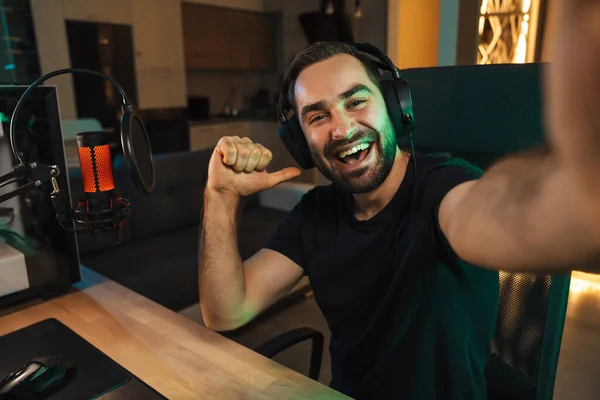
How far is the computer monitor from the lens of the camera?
36.7 inches

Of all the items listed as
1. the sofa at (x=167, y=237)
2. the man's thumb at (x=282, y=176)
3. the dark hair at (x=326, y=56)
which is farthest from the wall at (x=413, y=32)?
the man's thumb at (x=282, y=176)

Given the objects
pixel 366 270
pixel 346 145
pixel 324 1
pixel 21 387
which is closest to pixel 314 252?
pixel 366 270

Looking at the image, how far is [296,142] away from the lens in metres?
0.98

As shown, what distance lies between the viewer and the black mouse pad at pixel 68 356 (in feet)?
2.18

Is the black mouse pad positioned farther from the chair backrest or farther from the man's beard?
the chair backrest

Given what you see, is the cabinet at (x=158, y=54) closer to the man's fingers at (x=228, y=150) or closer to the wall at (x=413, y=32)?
the wall at (x=413, y=32)

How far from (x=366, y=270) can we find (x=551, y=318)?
13.3 inches

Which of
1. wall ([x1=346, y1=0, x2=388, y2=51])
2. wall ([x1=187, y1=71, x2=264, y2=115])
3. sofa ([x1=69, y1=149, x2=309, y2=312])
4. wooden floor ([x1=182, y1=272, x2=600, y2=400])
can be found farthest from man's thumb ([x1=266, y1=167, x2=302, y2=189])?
wall ([x1=187, y1=71, x2=264, y2=115])

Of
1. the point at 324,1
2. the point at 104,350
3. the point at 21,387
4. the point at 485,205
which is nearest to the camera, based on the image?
the point at 485,205

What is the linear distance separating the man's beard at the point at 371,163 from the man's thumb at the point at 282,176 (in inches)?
3.0

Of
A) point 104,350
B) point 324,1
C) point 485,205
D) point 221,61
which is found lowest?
point 104,350

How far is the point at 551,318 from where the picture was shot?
2.55 ft

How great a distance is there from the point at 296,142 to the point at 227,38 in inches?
179

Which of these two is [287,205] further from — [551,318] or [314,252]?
[551,318]
